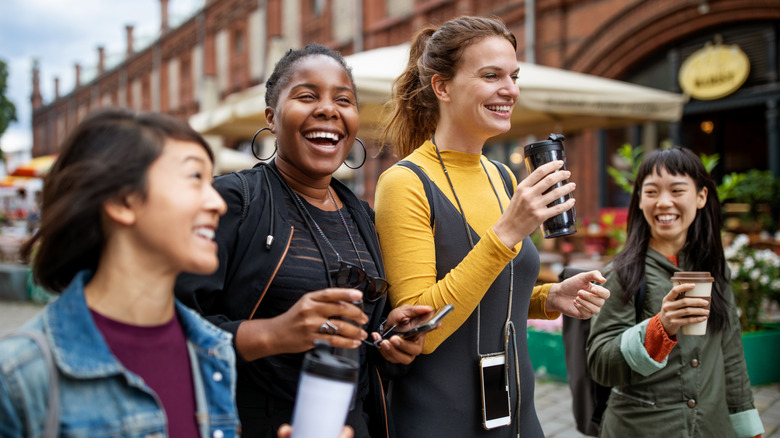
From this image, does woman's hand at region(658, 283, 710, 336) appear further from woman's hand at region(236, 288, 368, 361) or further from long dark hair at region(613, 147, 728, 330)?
woman's hand at region(236, 288, 368, 361)

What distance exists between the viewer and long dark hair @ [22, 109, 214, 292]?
1.05 m

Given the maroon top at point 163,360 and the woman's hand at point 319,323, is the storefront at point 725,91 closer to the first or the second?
the woman's hand at point 319,323

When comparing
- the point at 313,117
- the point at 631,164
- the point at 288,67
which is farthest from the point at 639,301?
the point at 631,164

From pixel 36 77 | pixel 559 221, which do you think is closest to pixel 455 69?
pixel 559 221

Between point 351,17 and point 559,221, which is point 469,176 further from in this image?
point 351,17

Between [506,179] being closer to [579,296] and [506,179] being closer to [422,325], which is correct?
[579,296]

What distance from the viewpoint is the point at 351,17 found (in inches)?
711

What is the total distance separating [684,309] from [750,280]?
10.5 feet

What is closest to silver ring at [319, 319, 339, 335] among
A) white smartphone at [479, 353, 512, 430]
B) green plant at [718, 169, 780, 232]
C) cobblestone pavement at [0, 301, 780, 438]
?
white smartphone at [479, 353, 512, 430]

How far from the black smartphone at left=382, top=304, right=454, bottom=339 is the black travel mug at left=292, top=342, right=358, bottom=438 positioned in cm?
43

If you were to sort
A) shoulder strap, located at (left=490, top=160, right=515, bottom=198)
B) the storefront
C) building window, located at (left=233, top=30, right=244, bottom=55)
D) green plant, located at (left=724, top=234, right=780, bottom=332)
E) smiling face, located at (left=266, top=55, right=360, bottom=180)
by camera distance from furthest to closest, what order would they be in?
building window, located at (left=233, top=30, right=244, bottom=55)
the storefront
green plant, located at (left=724, top=234, right=780, bottom=332)
shoulder strap, located at (left=490, top=160, right=515, bottom=198)
smiling face, located at (left=266, top=55, right=360, bottom=180)

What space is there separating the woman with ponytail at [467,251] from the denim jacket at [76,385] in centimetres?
72

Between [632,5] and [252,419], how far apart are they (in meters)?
11.3

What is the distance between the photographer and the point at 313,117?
1.60m
